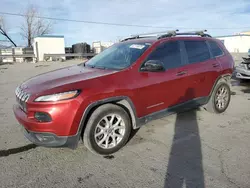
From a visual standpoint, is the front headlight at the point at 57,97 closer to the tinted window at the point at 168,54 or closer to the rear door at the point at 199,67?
the tinted window at the point at 168,54

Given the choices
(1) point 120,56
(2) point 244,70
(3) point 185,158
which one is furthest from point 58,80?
(2) point 244,70

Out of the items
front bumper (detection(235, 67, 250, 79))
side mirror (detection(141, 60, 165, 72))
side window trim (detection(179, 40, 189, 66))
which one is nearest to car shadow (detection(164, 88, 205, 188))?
side window trim (detection(179, 40, 189, 66))

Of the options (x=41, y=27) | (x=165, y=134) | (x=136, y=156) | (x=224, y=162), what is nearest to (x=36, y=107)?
(x=136, y=156)

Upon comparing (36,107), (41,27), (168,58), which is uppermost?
(41,27)

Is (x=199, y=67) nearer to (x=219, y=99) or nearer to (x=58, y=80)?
(x=219, y=99)

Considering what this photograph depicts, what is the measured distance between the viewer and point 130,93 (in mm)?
3582

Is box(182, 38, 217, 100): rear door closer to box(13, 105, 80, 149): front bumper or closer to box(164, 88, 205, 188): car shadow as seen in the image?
box(164, 88, 205, 188): car shadow

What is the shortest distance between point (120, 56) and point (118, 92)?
3.59ft

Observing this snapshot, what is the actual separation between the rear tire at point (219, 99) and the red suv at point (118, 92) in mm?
59

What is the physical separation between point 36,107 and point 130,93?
138cm

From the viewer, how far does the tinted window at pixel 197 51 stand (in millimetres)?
4667

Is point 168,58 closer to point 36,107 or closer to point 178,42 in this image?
point 178,42

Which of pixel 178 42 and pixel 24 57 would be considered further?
pixel 24 57

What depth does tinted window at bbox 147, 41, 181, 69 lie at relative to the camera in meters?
4.09
